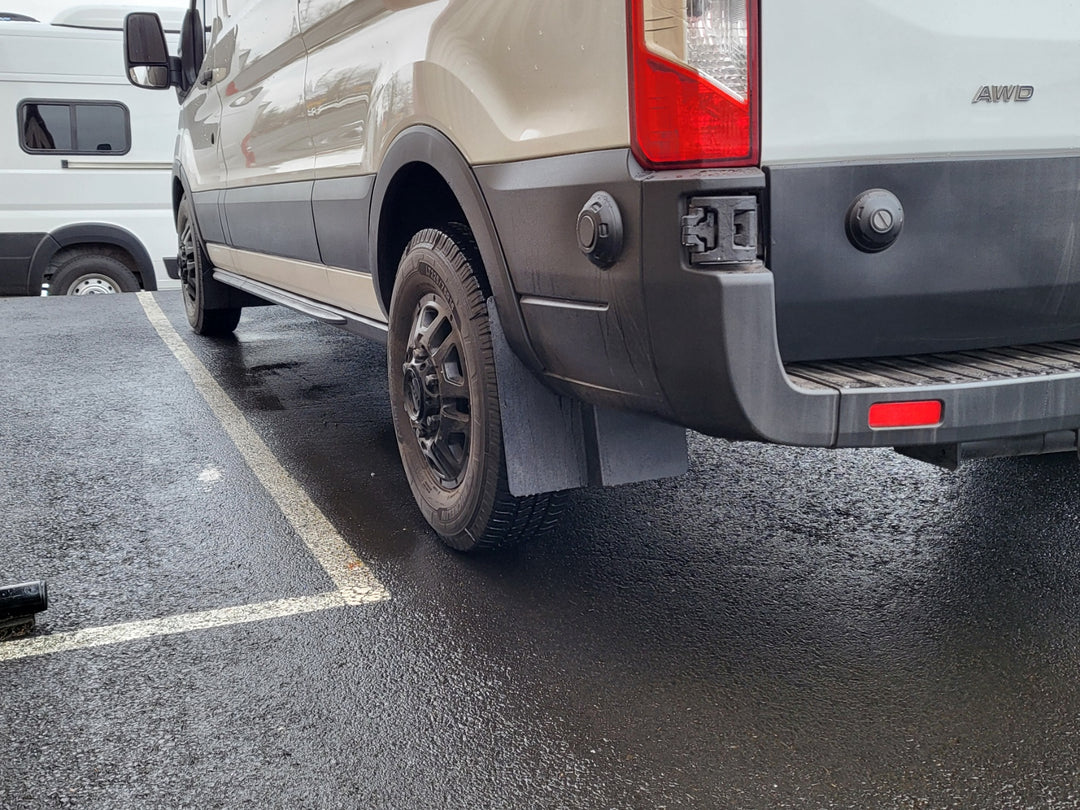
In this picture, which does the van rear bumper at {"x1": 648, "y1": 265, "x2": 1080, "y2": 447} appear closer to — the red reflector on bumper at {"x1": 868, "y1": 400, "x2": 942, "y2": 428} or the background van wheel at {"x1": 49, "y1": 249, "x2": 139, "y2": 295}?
the red reflector on bumper at {"x1": 868, "y1": 400, "x2": 942, "y2": 428}

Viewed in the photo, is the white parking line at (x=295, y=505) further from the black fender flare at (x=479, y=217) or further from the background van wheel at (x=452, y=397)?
the black fender flare at (x=479, y=217)

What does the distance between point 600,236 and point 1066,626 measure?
62.5 inches

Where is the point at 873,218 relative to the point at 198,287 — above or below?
above

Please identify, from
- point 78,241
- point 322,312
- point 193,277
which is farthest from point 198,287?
point 78,241

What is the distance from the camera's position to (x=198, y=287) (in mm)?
6969

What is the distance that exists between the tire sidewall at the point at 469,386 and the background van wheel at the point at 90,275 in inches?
323

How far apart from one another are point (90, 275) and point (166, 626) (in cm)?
898

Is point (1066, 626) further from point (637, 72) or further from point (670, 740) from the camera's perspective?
point (637, 72)

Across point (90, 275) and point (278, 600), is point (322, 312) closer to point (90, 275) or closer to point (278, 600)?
point (278, 600)

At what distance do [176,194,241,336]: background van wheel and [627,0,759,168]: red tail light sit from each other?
5254 mm

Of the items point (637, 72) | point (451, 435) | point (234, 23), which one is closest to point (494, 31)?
point (637, 72)

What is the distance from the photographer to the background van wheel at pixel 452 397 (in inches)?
112

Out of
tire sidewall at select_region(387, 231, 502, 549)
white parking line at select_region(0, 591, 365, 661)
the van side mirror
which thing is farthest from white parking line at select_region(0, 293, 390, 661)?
the van side mirror

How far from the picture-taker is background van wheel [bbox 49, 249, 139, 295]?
419 inches
